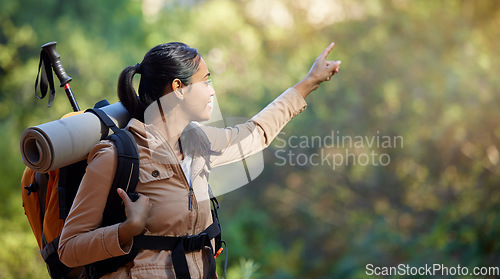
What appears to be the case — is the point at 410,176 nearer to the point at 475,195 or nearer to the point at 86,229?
the point at 475,195

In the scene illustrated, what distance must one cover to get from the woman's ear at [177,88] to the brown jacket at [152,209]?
0.44ft

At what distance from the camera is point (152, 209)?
1.56m

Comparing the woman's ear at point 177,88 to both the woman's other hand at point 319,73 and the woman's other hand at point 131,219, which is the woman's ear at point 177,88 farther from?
the woman's other hand at point 319,73

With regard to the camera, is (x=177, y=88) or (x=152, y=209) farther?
(x=177, y=88)

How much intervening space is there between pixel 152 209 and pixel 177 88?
40 centimetres

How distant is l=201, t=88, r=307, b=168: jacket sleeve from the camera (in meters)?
1.93

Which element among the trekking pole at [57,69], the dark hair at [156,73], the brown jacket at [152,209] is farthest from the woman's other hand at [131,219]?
the trekking pole at [57,69]

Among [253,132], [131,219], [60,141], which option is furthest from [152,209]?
[253,132]

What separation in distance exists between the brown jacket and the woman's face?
137mm

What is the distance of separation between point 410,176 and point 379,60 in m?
1.78

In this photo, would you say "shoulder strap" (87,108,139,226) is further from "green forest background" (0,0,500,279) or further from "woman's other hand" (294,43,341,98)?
"green forest background" (0,0,500,279)

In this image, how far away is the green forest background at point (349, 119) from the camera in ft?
22.2

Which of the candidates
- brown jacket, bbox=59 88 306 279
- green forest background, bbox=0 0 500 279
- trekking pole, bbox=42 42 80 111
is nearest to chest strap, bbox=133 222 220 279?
brown jacket, bbox=59 88 306 279

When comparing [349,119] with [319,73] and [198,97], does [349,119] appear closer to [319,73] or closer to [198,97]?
[319,73]
